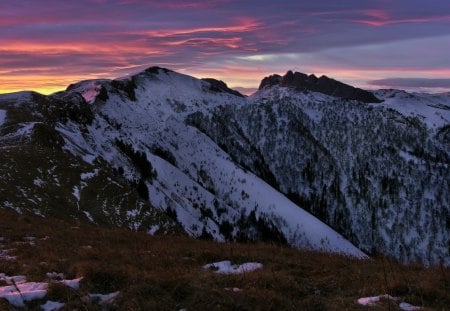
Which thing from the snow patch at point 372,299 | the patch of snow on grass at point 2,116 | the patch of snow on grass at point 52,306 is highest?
the patch of snow on grass at point 2,116

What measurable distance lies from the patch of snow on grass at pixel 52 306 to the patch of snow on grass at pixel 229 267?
4489 mm

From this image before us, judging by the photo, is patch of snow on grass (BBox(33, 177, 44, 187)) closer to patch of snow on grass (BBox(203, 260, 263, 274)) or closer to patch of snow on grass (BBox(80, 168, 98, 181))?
patch of snow on grass (BBox(80, 168, 98, 181))

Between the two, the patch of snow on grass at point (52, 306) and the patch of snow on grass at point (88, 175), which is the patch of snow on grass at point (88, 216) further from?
the patch of snow on grass at point (52, 306)

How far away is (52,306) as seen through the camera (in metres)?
9.28

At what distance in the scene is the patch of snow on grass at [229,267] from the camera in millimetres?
12895

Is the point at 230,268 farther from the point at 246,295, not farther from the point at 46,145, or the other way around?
the point at 46,145

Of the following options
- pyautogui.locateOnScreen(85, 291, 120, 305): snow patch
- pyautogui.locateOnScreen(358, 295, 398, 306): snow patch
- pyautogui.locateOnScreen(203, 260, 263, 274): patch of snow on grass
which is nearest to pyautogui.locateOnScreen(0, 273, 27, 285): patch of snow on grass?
pyautogui.locateOnScreen(85, 291, 120, 305): snow patch

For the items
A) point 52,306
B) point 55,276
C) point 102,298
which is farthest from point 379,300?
point 55,276

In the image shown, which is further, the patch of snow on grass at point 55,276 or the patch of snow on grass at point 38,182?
the patch of snow on grass at point 38,182

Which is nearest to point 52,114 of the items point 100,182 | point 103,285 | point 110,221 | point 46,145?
point 46,145

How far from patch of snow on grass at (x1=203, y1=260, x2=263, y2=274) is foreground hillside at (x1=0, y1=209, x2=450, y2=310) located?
13.0 inches

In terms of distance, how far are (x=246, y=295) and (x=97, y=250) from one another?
7.50 meters

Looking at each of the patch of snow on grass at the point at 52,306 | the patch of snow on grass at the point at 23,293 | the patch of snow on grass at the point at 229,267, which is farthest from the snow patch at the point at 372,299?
the patch of snow on grass at the point at 23,293

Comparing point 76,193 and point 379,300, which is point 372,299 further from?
point 76,193
